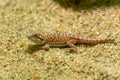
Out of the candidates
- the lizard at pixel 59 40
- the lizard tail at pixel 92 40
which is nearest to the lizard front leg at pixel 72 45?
the lizard at pixel 59 40

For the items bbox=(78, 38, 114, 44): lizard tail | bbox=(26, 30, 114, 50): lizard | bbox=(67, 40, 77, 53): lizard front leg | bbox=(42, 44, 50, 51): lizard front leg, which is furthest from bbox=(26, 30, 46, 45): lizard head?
bbox=(78, 38, 114, 44): lizard tail

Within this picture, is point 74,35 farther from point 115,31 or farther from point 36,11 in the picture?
point 36,11

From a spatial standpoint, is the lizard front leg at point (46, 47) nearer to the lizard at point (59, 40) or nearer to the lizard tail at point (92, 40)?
the lizard at point (59, 40)

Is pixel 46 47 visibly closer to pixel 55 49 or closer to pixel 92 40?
pixel 55 49

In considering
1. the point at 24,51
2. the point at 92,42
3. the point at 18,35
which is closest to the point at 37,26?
the point at 18,35

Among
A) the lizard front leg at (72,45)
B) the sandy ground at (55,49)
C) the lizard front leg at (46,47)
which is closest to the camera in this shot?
the sandy ground at (55,49)

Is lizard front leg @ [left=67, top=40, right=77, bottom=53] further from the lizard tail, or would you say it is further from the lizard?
the lizard tail

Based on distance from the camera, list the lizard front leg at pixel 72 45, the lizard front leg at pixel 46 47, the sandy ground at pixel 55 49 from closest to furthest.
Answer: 1. the sandy ground at pixel 55 49
2. the lizard front leg at pixel 72 45
3. the lizard front leg at pixel 46 47
